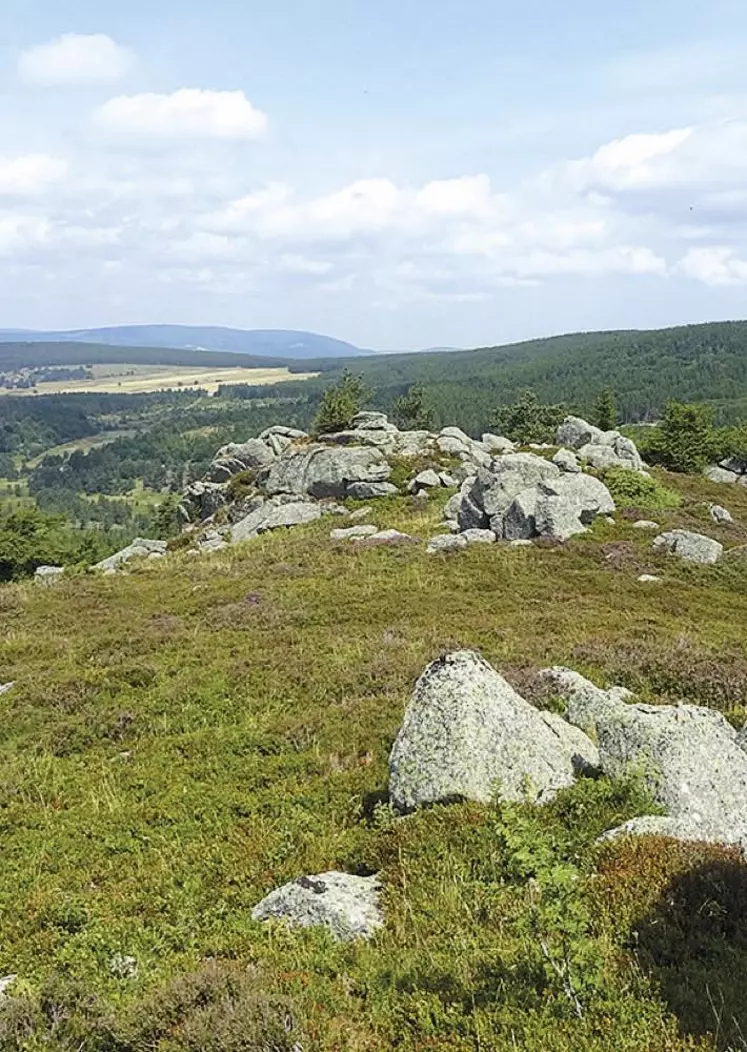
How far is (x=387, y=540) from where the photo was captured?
34.9 metres

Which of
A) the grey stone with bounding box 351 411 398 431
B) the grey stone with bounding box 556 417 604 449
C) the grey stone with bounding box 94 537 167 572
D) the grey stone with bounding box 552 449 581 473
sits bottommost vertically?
the grey stone with bounding box 94 537 167 572

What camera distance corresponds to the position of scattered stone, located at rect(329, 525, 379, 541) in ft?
123

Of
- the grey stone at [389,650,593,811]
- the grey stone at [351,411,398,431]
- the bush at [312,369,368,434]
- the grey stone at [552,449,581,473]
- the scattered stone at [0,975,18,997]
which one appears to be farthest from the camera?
the bush at [312,369,368,434]

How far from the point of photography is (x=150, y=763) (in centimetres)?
1391

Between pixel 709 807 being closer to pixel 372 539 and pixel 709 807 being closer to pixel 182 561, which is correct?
pixel 372 539

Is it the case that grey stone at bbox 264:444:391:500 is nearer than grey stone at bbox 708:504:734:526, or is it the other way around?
grey stone at bbox 708:504:734:526

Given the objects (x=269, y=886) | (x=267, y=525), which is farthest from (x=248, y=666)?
(x=267, y=525)

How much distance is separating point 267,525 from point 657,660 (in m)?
30.0

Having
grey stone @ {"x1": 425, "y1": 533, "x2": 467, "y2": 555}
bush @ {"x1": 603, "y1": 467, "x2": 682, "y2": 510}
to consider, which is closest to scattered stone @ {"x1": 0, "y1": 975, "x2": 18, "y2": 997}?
grey stone @ {"x1": 425, "y1": 533, "x2": 467, "y2": 555}

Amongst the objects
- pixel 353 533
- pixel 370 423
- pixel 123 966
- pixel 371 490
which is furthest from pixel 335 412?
pixel 123 966

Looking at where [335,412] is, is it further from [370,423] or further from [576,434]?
[576,434]

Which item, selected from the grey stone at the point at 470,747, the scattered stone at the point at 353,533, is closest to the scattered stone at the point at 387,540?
the scattered stone at the point at 353,533

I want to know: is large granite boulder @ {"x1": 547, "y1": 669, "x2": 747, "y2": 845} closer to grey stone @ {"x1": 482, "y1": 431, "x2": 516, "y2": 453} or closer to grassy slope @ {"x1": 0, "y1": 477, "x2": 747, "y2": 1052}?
grassy slope @ {"x1": 0, "y1": 477, "x2": 747, "y2": 1052}

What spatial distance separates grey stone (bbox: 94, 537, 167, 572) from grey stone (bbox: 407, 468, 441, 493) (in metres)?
16.1
